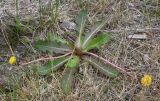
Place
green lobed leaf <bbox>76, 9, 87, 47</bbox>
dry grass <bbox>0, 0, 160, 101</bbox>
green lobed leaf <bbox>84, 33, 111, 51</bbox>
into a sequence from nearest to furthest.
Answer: dry grass <bbox>0, 0, 160, 101</bbox> < green lobed leaf <bbox>84, 33, 111, 51</bbox> < green lobed leaf <bbox>76, 9, 87, 47</bbox>

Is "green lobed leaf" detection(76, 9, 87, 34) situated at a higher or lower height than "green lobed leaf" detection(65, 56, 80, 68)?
higher

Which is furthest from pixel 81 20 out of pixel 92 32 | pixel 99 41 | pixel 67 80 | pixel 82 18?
pixel 67 80

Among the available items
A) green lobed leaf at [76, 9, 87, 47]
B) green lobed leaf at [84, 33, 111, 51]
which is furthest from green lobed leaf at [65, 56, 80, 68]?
green lobed leaf at [76, 9, 87, 47]

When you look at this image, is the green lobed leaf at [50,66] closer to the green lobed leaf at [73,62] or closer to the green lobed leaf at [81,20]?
the green lobed leaf at [73,62]

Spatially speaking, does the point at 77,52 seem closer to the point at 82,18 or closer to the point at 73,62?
the point at 73,62

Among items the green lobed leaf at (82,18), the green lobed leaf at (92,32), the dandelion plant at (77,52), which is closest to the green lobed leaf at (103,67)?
the dandelion plant at (77,52)

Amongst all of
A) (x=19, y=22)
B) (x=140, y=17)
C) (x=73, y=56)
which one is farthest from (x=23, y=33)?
(x=140, y=17)

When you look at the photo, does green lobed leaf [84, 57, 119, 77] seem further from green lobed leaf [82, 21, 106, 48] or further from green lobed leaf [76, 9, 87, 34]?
green lobed leaf [76, 9, 87, 34]
